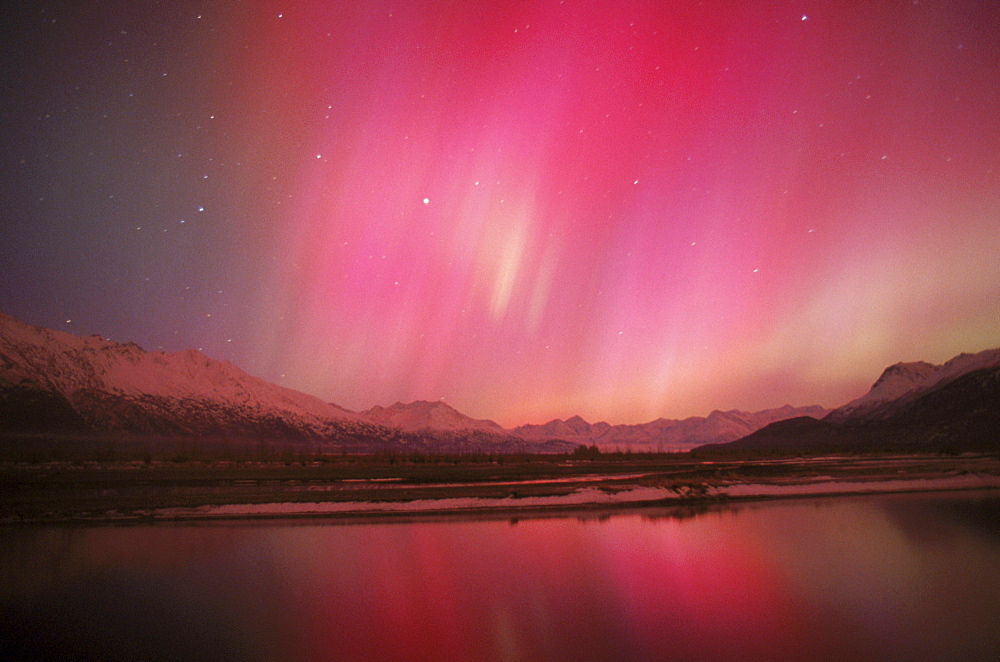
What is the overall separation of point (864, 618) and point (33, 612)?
39.0 ft

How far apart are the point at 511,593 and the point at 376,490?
13812 millimetres

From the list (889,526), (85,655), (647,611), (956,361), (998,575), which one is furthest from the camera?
(956,361)

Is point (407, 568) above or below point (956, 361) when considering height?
below

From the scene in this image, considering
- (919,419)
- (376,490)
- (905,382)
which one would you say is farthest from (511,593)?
(905,382)

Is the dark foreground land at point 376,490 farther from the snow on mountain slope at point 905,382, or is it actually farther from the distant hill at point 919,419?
the snow on mountain slope at point 905,382

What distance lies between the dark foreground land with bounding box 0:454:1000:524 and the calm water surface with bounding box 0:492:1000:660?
3.27 meters

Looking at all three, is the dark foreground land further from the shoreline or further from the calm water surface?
the calm water surface

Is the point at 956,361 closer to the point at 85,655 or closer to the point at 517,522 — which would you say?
the point at 517,522

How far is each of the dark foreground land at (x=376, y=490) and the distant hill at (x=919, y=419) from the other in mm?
62569

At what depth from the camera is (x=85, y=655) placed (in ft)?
20.1

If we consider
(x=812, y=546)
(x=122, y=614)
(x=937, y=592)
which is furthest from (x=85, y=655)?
(x=812, y=546)

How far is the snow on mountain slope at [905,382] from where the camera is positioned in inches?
5202

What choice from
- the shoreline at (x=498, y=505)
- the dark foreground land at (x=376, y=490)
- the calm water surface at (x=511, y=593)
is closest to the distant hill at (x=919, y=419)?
the dark foreground land at (x=376, y=490)

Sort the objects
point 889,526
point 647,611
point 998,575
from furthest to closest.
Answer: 1. point 889,526
2. point 998,575
3. point 647,611
